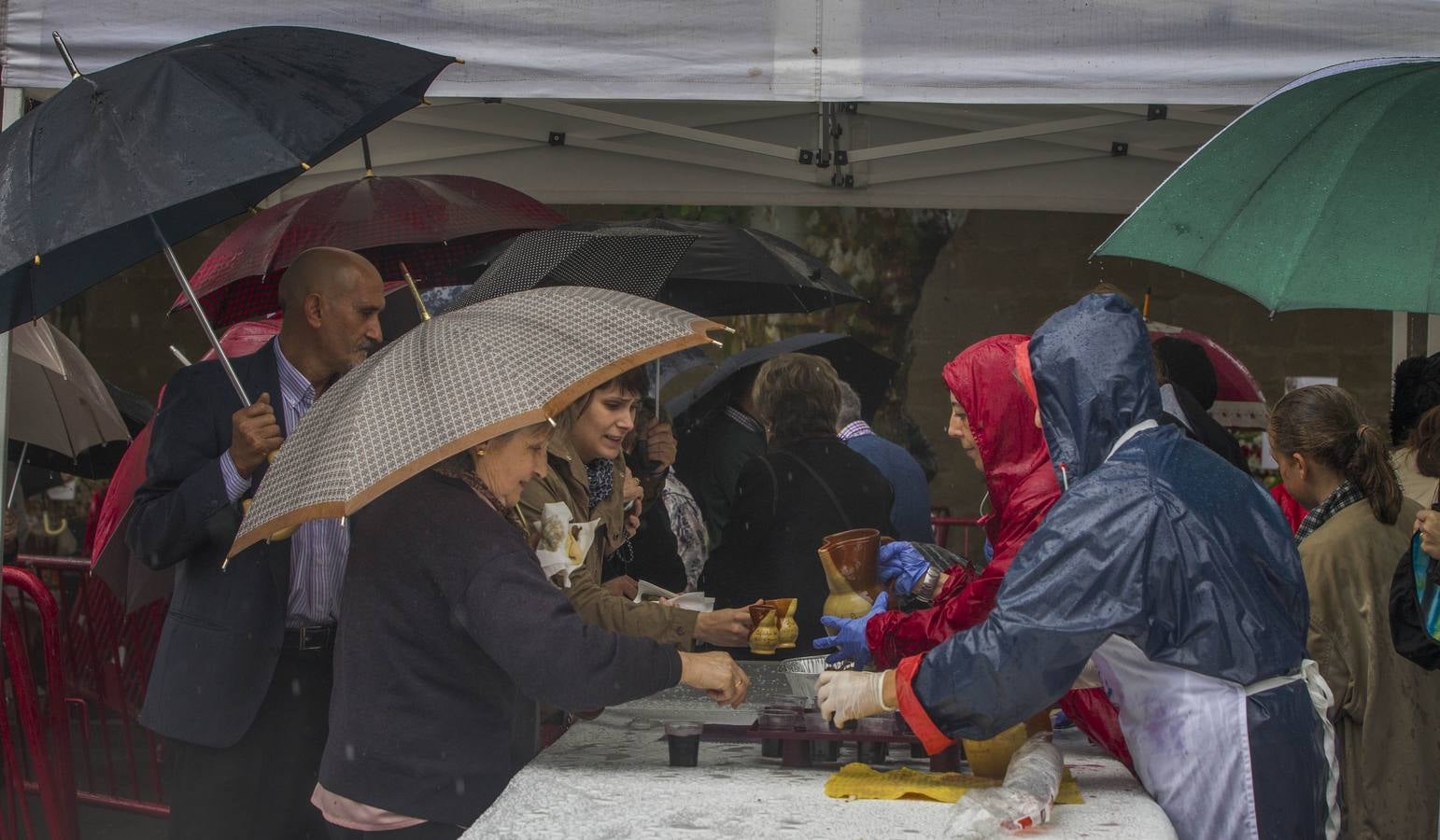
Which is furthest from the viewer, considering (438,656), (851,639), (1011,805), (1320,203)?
(1320,203)

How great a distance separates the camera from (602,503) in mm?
3588

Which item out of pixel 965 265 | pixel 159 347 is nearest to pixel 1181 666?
pixel 965 265

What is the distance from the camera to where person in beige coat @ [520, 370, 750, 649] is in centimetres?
290

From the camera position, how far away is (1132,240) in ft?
10.2

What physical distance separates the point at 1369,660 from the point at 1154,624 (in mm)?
1695

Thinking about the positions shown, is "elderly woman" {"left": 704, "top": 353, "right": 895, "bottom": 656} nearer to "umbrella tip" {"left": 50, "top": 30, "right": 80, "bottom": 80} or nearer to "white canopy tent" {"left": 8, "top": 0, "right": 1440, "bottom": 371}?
"white canopy tent" {"left": 8, "top": 0, "right": 1440, "bottom": 371}

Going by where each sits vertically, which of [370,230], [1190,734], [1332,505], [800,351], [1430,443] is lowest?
[1190,734]

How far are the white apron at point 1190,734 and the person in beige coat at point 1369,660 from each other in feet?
4.24

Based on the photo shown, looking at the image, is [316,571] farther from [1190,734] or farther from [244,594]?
[1190,734]

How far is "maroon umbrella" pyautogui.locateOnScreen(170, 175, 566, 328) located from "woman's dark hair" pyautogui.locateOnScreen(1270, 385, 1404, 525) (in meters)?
2.30

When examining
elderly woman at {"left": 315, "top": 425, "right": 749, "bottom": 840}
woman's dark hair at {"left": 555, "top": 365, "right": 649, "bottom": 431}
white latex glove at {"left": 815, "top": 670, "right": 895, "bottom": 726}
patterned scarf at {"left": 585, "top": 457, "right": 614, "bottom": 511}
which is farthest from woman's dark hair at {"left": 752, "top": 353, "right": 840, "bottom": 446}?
white latex glove at {"left": 815, "top": 670, "right": 895, "bottom": 726}

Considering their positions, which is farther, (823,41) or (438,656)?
(823,41)

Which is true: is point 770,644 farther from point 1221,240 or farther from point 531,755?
point 1221,240

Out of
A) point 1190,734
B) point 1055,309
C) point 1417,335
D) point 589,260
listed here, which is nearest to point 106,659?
point 589,260
